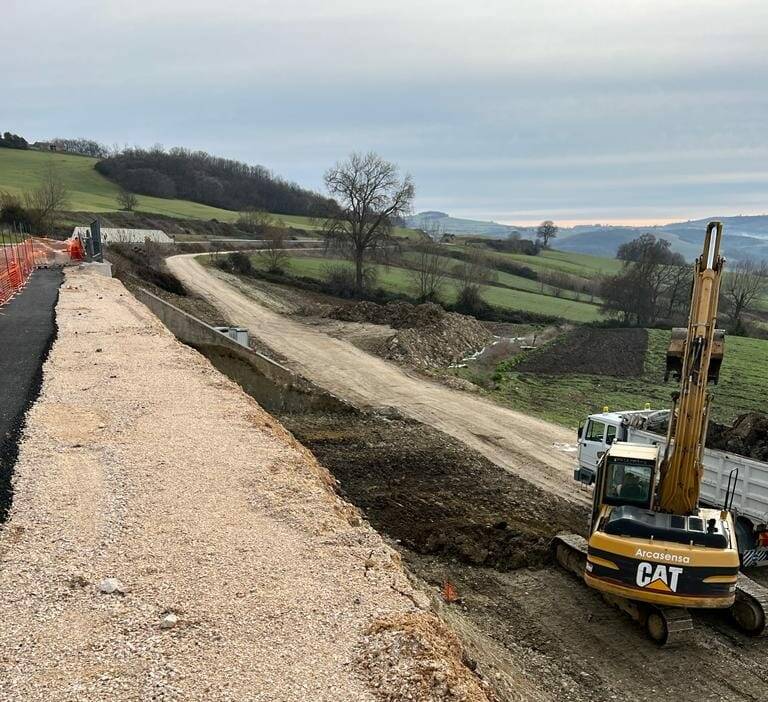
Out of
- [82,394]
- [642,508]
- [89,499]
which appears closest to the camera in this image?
[89,499]

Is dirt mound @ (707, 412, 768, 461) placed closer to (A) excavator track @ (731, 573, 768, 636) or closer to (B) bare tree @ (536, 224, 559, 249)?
(A) excavator track @ (731, 573, 768, 636)

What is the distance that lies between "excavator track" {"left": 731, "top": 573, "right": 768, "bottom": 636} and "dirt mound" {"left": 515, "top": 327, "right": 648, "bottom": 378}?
23994 millimetres

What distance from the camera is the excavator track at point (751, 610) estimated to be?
9680 millimetres

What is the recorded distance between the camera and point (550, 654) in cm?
927

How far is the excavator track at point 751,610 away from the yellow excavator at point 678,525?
1 centimetres

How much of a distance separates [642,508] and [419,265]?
49.2 m

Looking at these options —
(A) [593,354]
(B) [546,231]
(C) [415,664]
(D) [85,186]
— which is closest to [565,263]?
(B) [546,231]

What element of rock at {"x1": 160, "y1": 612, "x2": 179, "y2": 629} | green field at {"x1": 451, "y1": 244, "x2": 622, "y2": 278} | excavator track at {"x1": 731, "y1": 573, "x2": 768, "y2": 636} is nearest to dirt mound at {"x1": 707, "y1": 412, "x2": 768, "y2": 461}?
excavator track at {"x1": 731, "y1": 573, "x2": 768, "y2": 636}

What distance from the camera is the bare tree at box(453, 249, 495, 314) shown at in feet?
174

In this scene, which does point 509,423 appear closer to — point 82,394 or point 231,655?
point 82,394

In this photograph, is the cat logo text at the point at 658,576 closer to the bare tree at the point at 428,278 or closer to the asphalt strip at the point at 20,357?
the asphalt strip at the point at 20,357

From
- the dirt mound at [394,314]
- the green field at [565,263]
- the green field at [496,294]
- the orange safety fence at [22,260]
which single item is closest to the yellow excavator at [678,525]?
the orange safety fence at [22,260]

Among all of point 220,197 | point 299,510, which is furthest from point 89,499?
point 220,197

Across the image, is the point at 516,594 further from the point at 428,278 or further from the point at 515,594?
the point at 428,278
